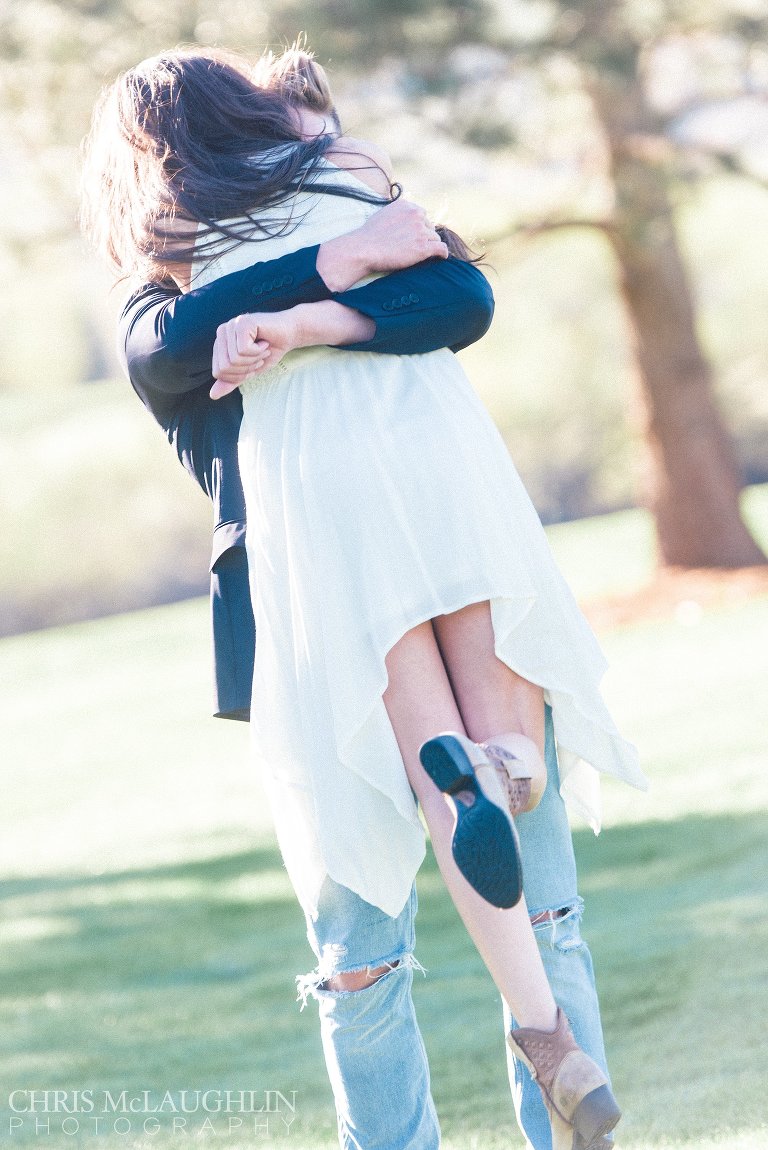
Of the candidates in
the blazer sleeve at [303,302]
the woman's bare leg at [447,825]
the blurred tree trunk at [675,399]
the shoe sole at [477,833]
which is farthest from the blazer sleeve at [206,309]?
the blurred tree trunk at [675,399]

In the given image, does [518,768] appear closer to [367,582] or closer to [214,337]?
[367,582]

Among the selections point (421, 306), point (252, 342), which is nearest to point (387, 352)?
point (421, 306)

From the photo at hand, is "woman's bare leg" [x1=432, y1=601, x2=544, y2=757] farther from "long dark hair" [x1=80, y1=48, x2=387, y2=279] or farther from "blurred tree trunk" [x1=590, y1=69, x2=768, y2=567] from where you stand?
"blurred tree trunk" [x1=590, y1=69, x2=768, y2=567]

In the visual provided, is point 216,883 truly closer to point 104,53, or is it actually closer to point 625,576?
point 104,53

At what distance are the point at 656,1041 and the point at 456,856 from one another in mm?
1601

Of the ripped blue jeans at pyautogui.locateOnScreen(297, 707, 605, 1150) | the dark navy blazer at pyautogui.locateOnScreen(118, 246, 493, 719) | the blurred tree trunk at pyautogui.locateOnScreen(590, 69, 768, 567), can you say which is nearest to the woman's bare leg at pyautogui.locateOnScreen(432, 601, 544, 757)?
the ripped blue jeans at pyautogui.locateOnScreen(297, 707, 605, 1150)

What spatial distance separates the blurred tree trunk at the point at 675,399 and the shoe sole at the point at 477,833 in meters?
9.31

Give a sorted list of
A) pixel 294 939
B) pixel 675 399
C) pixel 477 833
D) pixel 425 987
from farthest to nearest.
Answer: pixel 675 399 → pixel 294 939 → pixel 425 987 → pixel 477 833

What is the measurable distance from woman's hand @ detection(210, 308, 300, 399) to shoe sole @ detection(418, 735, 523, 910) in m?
0.60

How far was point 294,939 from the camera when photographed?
4820mm

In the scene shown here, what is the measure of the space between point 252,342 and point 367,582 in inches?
14.7

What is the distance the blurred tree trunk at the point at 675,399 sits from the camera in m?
10.8

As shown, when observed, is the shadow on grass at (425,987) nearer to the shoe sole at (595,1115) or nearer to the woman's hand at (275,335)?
the shoe sole at (595,1115)

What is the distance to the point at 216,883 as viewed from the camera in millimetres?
5699
